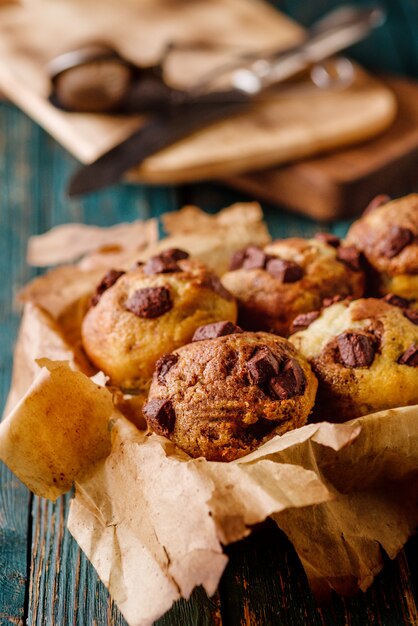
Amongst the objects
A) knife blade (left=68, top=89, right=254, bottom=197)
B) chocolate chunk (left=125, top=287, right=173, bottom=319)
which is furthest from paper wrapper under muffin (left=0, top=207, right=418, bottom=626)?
knife blade (left=68, top=89, right=254, bottom=197)

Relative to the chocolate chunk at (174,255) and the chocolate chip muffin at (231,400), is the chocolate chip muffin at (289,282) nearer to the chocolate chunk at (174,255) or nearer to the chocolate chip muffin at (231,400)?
the chocolate chunk at (174,255)

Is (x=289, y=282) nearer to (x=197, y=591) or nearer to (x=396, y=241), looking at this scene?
(x=396, y=241)

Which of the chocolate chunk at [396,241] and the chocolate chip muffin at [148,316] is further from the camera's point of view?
the chocolate chunk at [396,241]

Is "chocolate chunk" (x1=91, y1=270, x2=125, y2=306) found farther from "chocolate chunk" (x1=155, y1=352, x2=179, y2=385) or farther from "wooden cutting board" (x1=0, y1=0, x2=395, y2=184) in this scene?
"wooden cutting board" (x1=0, y1=0, x2=395, y2=184)

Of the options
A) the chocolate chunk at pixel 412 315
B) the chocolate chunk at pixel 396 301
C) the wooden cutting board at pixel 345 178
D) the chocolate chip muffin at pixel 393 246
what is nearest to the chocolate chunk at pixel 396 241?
the chocolate chip muffin at pixel 393 246

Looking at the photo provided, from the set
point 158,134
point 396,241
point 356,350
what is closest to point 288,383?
point 356,350

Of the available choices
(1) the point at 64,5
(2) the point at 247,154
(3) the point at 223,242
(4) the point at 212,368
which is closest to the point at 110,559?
(4) the point at 212,368

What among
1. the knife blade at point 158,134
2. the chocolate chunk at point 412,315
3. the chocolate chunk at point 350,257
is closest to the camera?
the chocolate chunk at point 412,315

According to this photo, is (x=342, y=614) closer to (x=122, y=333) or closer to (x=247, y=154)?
(x=122, y=333)
